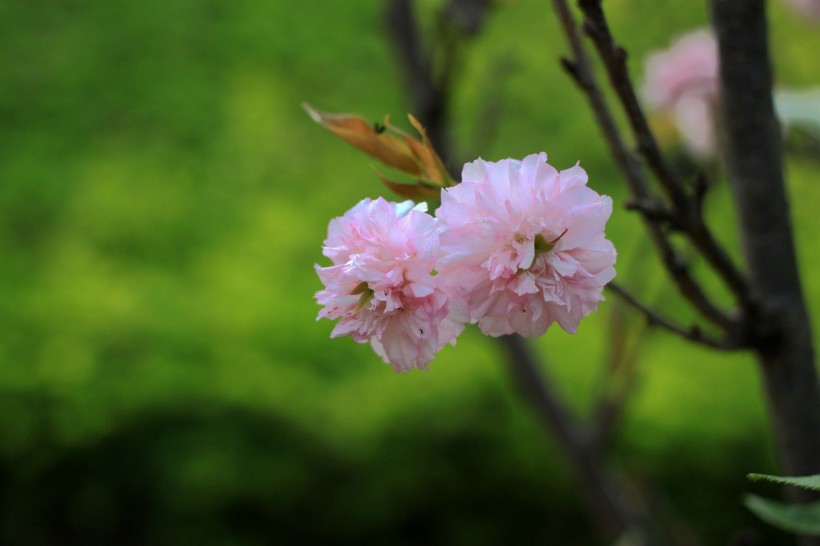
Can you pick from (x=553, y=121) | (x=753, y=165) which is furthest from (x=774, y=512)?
(x=553, y=121)

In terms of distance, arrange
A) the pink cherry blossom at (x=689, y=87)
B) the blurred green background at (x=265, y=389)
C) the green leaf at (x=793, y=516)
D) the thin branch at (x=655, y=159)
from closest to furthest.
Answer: the green leaf at (x=793, y=516), the thin branch at (x=655, y=159), the pink cherry blossom at (x=689, y=87), the blurred green background at (x=265, y=389)

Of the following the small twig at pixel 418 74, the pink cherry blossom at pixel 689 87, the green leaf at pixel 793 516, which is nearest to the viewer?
the green leaf at pixel 793 516

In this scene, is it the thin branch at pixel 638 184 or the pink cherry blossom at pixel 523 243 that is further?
the thin branch at pixel 638 184

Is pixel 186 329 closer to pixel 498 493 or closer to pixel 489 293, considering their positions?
pixel 498 493

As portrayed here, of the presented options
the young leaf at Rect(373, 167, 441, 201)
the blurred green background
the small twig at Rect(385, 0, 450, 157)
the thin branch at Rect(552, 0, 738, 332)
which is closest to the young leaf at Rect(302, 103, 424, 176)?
the young leaf at Rect(373, 167, 441, 201)

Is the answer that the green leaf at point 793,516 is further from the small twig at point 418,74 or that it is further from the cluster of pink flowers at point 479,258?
the small twig at point 418,74

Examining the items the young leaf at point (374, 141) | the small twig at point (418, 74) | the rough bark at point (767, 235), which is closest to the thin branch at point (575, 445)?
the small twig at point (418, 74)

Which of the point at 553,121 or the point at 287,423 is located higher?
the point at 287,423
